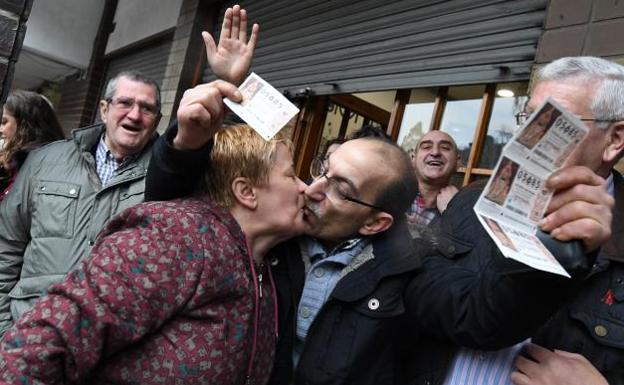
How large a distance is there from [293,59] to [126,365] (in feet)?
13.8

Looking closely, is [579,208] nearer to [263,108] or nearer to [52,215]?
[263,108]

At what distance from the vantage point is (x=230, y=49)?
1.60 meters

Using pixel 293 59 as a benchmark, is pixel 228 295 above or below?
below

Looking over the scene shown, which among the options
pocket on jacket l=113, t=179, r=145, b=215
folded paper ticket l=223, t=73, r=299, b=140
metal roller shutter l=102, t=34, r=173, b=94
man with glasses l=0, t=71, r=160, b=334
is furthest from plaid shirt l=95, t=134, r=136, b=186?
metal roller shutter l=102, t=34, r=173, b=94

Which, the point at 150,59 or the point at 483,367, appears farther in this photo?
the point at 150,59

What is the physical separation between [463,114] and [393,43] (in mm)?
836

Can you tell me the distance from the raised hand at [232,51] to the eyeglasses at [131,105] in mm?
997

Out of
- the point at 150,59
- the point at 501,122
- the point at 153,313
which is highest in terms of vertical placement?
the point at 150,59

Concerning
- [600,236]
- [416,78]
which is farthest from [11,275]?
[416,78]

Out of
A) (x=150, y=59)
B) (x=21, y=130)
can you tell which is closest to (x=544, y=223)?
(x=21, y=130)

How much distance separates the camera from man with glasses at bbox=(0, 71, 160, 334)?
214 cm

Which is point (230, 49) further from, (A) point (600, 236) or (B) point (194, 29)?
(B) point (194, 29)

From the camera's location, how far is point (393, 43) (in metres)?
3.88

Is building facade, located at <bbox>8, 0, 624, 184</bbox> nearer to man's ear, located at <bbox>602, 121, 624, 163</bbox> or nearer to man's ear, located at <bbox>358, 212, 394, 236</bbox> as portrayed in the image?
man's ear, located at <bbox>602, 121, 624, 163</bbox>
